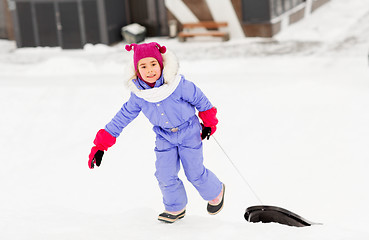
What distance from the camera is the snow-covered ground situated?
4.90 metres

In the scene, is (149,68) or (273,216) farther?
(273,216)

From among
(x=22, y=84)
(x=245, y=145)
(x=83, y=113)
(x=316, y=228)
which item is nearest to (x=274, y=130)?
(x=245, y=145)

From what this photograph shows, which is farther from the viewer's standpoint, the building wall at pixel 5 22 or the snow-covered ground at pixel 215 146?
the building wall at pixel 5 22

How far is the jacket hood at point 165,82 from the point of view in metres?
4.10

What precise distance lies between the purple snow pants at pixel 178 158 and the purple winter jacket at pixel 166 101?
95 millimetres

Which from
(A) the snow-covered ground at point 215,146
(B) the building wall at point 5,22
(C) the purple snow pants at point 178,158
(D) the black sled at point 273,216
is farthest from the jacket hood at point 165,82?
(B) the building wall at point 5,22

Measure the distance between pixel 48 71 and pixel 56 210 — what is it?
6321 millimetres

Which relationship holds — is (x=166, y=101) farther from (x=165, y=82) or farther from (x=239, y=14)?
(x=239, y=14)

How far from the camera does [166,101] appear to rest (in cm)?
422

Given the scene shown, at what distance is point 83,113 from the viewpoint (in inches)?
344

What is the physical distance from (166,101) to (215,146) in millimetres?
3269

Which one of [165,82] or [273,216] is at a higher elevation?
[165,82]

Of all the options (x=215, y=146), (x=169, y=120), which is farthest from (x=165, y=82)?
(x=215, y=146)

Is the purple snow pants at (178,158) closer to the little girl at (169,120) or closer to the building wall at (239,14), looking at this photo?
the little girl at (169,120)
